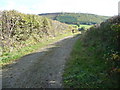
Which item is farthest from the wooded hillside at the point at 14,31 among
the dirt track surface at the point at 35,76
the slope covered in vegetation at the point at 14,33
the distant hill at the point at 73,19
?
the distant hill at the point at 73,19

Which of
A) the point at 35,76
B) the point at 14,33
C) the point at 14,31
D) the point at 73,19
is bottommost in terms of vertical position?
the point at 35,76

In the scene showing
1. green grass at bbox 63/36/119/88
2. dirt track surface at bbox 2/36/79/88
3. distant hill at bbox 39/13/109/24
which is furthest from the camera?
distant hill at bbox 39/13/109/24

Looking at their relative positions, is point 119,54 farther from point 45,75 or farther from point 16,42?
point 16,42

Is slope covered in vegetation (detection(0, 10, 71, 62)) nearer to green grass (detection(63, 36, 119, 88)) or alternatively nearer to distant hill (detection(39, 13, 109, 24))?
green grass (detection(63, 36, 119, 88))

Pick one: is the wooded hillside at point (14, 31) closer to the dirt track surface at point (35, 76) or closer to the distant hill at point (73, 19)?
the dirt track surface at point (35, 76)

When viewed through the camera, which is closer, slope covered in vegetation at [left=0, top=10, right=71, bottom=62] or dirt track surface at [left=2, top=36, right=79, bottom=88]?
dirt track surface at [left=2, top=36, right=79, bottom=88]

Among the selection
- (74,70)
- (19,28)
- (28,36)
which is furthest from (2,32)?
(74,70)

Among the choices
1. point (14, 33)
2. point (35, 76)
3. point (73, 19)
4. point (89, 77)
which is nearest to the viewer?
point (89, 77)

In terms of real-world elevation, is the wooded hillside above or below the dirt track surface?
above

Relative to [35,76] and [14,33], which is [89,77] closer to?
[35,76]

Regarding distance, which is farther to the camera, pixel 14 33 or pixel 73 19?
pixel 73 19

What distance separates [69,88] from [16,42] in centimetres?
1152

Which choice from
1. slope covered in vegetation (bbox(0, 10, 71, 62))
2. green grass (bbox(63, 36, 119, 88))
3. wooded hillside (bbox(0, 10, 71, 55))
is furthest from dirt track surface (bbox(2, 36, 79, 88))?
wooded hillside (bbox(0, 10, 71, 55))

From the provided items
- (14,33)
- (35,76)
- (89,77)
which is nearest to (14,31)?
(14,33)
